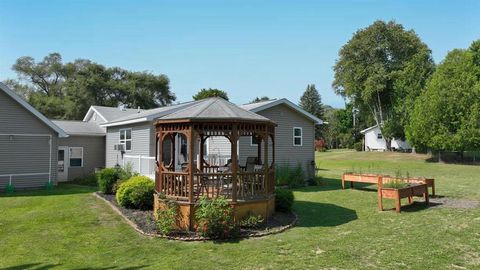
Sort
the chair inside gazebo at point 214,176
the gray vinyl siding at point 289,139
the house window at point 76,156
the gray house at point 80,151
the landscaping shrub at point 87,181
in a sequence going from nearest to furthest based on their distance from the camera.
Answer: the chair inside gazebo at point 214,176 → the gray vinyl siding at point 289,139 → the landscaping shrub at point 87,181 → the gray house at point 80,151 → the house window at point 76,156

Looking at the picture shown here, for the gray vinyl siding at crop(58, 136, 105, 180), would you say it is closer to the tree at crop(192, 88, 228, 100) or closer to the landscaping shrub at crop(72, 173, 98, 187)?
the landscaping shrub at crop(72, 173, 98, 187)

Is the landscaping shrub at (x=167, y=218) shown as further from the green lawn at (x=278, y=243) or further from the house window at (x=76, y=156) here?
the house window at (x=76, y=156)

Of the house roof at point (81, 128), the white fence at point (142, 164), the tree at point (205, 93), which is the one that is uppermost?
the tree at point (205, 93)

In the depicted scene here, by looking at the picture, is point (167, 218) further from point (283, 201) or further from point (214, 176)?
point (283, 201)

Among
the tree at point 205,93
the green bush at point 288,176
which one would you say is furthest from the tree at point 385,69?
the green bush at point 288,176

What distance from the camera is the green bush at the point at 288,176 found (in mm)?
18859

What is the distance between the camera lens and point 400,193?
11406mm

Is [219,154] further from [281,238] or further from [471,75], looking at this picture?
[471,75]

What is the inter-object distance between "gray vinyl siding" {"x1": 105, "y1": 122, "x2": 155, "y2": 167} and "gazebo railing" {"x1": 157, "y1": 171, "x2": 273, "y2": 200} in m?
7.01

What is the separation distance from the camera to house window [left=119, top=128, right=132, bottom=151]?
2005 centimetres

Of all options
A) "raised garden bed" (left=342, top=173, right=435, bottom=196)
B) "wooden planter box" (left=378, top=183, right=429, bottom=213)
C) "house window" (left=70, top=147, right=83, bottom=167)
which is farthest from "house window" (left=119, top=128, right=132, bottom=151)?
"wooden planter box" (left=378, top=183, right=429, bottom=213)

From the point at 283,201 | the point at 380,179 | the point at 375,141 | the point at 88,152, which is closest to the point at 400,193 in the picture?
the point at 380,179

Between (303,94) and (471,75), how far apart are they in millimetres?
37564

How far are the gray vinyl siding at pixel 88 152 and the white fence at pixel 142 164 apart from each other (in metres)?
5.28
